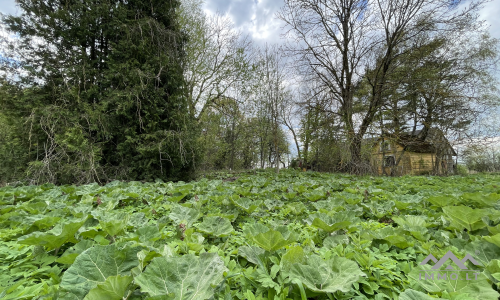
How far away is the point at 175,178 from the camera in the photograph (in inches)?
270

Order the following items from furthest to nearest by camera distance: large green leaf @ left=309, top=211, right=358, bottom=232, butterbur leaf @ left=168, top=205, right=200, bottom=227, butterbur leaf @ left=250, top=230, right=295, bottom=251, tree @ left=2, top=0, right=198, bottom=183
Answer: tree @ left=2, top=0, right=198, bottom=183, butterbur leaf @ left=168, top=205, right=200, bottom=227, large green leaf @ left=309, top=211, right=358, bottom=232, butterbur leaf @ left=250, top=230, right=295, bottom=251

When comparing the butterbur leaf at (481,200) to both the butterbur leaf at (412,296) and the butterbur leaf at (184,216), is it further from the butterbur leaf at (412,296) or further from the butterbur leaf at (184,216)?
the butterbur leaf at (184,216)

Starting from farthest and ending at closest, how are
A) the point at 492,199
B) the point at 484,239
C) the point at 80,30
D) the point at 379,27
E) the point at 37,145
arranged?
1. the point at 379,27
2. the point at 80,30
3. the point at 37,145
4. the point at 492,199
5. the point at 484,239

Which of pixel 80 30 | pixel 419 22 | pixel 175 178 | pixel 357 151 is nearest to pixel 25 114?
pixel 80 30

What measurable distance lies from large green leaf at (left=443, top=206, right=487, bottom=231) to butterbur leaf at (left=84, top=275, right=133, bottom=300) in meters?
1.77

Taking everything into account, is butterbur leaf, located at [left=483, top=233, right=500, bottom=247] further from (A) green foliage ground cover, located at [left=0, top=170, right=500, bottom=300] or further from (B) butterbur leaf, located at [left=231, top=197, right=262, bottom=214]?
(B) butterbur leaf, located at [left=231, top=197, right=262, bottom=214]

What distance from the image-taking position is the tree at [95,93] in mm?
5070

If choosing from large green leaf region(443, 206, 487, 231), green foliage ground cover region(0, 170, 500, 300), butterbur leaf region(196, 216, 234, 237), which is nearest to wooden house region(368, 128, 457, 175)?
large green leaf region(443, 206, 487, 231)

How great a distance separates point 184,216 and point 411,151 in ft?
61.0

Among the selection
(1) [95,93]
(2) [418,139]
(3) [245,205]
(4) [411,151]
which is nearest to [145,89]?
(1) [95,93]

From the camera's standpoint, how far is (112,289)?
2.06 feet

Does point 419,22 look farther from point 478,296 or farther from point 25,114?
point 25,114

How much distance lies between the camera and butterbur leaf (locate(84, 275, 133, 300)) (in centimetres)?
61

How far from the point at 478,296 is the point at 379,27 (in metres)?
11.2
